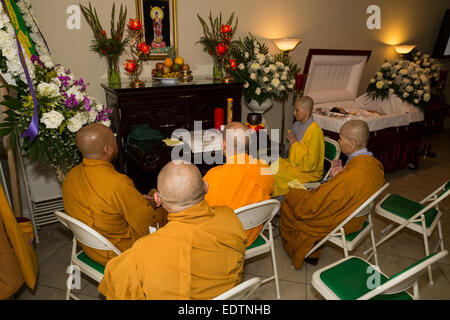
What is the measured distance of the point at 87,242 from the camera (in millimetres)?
1634

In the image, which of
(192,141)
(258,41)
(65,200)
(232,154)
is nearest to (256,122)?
(192,141)

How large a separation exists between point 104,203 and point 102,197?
0.04m

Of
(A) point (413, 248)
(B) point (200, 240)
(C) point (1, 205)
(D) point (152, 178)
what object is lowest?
(A) point (413, 248)

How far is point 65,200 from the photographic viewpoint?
185 cm

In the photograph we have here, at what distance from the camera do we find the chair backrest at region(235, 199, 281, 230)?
167cm

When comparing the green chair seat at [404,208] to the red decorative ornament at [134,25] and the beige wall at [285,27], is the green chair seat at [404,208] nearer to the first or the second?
the beige wall at [285,27]

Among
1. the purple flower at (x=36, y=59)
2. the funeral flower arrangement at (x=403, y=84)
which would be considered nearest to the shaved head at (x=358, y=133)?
the purple flower at (x=36, y=59)

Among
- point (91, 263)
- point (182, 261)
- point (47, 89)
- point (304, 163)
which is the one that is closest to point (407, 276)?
point (182, 261)

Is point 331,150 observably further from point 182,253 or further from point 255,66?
point 182,253

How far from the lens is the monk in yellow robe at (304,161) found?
2.89 m

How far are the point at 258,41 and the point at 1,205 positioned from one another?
10.4 feet

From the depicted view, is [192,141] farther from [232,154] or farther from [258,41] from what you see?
[258,41]

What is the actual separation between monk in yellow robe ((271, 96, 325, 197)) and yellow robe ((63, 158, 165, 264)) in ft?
4.65
